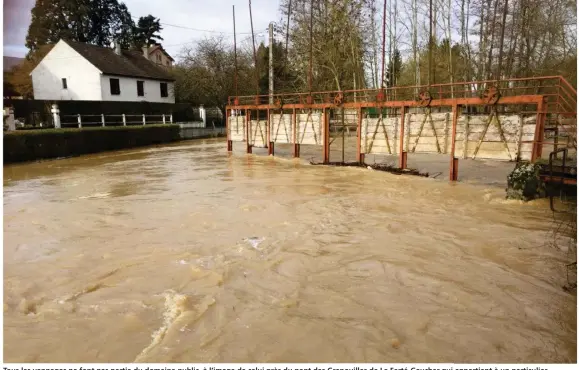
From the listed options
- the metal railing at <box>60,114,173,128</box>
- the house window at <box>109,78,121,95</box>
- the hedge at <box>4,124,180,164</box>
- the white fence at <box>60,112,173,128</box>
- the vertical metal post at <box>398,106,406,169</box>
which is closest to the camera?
the vertical metal post at <box>398,106,406,169</box>

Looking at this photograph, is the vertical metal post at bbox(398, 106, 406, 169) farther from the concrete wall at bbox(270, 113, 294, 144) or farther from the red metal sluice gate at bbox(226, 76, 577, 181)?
the concrete wall at bbox(270, 113, 294, 144)

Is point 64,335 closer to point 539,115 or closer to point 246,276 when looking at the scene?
point 246,276

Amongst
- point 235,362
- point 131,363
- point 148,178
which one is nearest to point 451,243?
point 235,362

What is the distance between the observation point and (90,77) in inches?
1356

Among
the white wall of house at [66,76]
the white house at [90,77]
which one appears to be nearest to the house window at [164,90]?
the white house at [90,77]

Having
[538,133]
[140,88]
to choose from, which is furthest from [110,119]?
[538,133]

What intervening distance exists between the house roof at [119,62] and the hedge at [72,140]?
1006 centimetres

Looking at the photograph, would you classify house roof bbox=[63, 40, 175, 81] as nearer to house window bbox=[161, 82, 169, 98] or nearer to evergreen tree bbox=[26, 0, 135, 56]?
house window bbox=[161, 82, 169, 98]

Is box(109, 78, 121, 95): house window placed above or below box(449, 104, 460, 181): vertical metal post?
above

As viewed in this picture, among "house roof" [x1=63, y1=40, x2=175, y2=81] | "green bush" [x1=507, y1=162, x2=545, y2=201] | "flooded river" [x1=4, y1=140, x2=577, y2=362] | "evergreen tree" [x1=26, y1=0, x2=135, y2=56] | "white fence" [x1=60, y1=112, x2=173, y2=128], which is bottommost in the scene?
"flooded river" [x1=4, y1=140, x2=577, y2=362]

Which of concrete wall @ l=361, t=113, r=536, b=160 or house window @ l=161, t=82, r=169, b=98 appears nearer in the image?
concrete wall @ l=361, t=113, r=536, b=160

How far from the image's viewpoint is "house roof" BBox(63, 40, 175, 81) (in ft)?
115

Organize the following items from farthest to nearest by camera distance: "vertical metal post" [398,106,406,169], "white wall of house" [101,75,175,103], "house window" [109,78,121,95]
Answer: "house window" [109,78,121,95] → "white wall of house" [101,75,175,103] → "vertical metal post" [398,106,406,169]

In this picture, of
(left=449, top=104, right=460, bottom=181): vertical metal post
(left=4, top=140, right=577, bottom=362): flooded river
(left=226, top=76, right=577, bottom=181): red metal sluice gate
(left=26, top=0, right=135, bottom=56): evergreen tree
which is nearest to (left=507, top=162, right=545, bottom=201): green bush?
(left=4, top=140, right=577, bottom=362): flooded river
